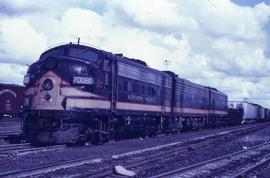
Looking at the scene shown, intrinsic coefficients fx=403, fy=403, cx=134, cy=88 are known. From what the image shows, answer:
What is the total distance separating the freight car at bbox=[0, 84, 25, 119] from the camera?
33875 millimetres

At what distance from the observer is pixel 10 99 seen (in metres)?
34.4

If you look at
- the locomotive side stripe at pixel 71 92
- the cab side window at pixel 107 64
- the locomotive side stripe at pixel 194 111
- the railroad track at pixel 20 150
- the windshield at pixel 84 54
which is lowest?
the railroad track at pixel 20 150

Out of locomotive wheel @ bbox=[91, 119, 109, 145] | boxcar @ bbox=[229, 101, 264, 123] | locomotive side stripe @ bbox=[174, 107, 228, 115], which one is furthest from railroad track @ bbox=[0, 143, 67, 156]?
boxcar @ bbox=[229, 101, 264, 123]

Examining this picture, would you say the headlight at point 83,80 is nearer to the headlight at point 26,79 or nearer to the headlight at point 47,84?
the headlight at point 47,84

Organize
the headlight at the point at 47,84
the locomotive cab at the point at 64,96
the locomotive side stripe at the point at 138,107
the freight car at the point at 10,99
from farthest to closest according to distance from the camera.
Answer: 1. the freight car at the point at 10,99
2. the locomotive side stripe at the point at 138,107
3. the headlight at the point at 47,84
4. the locomotive cab at the point at 64,96

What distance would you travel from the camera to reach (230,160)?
13.9 m

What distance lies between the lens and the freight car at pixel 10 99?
111 feet

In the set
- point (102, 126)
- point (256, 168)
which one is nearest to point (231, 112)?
point (102, 126)

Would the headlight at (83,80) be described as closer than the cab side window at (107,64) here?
Yes

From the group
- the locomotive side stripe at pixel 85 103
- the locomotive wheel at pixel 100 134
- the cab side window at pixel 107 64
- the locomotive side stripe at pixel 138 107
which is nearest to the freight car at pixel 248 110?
the locomotive side stripe at pixel 138 107

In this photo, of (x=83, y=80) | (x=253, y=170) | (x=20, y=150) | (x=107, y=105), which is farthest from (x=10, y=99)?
(x=253, y=170)

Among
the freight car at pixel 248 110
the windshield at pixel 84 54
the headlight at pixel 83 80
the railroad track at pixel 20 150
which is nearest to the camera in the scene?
the railroad track at pixel 20 150

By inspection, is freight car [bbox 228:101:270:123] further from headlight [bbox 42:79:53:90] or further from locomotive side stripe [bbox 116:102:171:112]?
headlight [bbox 42:79:53:90]

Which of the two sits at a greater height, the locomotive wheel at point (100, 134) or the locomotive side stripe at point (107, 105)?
the locomotive side stripe at point (107, 105)
